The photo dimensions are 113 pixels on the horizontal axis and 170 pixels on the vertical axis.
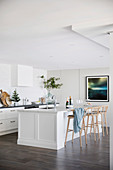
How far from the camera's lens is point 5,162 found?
456 centimetres

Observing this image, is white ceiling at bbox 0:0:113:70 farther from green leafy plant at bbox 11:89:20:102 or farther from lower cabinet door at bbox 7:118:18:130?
green leafy plant at bbox 11:89:20:102

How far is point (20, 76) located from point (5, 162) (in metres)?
4.45

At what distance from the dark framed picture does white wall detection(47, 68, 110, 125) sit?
0.61 feet

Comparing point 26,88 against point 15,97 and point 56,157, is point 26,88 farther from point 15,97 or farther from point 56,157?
point 56,157

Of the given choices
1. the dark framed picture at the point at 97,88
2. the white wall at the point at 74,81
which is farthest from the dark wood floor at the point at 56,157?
the white wall at the point at 74,81

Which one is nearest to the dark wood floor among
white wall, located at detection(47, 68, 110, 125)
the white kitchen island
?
the white kitchen island

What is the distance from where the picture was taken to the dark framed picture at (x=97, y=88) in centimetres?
951

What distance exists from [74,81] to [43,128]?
15.0ft

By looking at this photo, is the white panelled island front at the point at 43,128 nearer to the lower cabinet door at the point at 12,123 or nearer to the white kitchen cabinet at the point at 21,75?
the lower cabinet door at the point at 12,123

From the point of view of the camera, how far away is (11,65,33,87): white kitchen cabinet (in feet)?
28.0

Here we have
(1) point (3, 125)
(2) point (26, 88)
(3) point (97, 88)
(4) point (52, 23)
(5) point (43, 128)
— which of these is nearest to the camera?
(4) point (52, 23)

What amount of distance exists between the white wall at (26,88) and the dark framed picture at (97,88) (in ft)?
6.51

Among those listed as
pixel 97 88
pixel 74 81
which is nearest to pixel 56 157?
pixel 97 88

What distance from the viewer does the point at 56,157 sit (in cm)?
491
